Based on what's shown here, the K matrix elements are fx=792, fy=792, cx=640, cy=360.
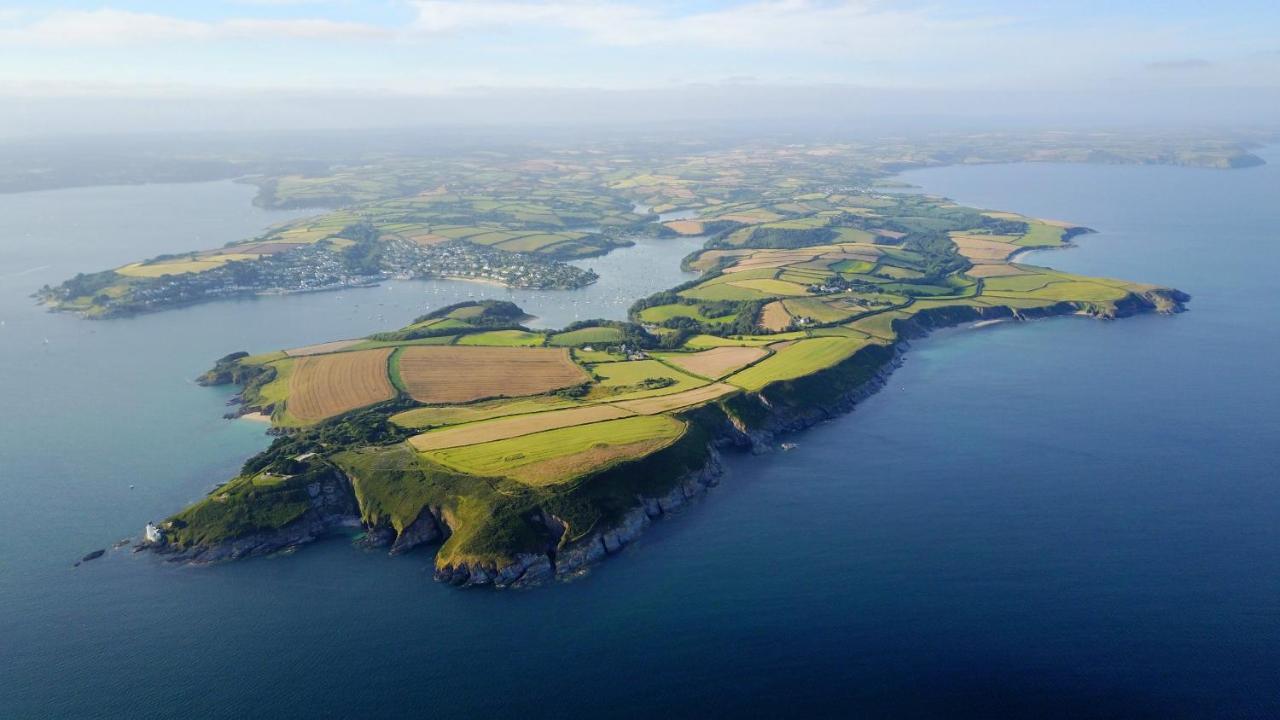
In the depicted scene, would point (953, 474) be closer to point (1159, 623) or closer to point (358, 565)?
point (1159, 623)

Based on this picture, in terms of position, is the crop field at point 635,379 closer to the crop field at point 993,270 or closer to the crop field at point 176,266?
the crop field at point 993,270

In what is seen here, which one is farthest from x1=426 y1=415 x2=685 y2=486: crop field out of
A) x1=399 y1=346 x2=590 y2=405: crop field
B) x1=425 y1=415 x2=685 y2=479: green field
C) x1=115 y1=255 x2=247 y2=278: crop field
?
x1=115 y1=255 x2=247 y2=278: crop field

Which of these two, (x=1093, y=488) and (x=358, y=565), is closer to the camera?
(x=358, y=565)

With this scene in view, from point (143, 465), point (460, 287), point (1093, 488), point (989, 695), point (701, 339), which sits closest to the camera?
point (989, 695)

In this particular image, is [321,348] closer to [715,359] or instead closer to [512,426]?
[512,426]

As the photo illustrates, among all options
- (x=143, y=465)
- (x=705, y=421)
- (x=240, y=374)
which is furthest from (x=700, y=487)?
(x=240, y=374)
